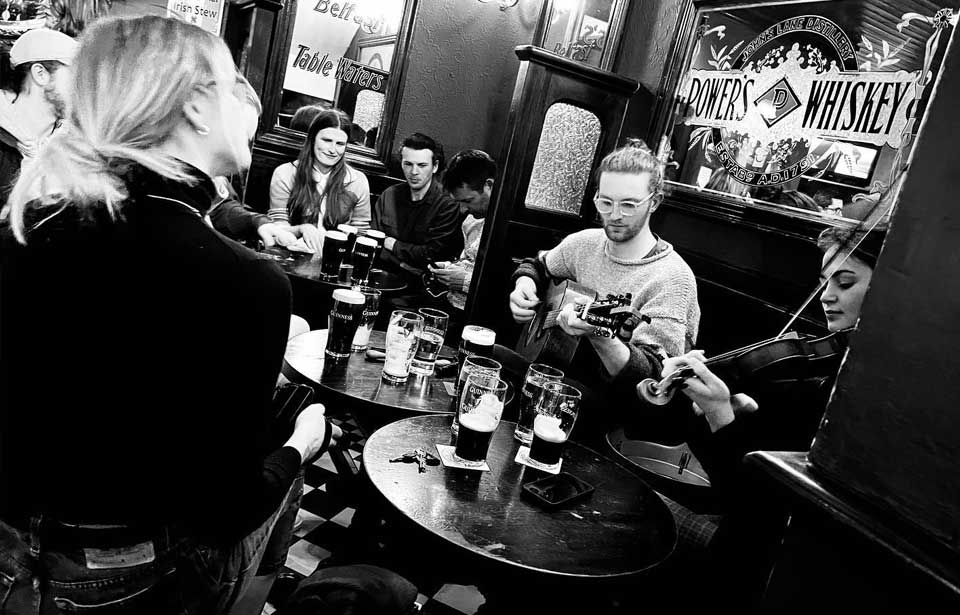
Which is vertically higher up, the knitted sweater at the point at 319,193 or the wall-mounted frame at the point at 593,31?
the wall-mounted frame at the point at 593,31

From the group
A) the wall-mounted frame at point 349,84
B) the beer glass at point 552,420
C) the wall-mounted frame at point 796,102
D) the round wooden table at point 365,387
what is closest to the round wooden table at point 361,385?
the round wooden table at point 365,387

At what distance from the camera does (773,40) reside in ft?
10.7

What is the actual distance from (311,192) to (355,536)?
2627 millimetres

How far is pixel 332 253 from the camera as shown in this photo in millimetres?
3180

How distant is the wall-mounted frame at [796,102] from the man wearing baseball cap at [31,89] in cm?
303

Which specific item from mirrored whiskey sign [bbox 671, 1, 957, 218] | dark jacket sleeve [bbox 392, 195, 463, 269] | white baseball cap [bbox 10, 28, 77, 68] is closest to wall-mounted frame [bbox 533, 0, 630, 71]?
mirrored whiskey sign [bbox 671, 1, 957, 218]

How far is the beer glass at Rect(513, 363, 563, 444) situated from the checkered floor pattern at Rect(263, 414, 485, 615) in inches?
21.6

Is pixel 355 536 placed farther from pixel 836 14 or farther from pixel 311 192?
pixel 836 14

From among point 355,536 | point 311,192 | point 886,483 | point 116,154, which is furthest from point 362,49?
point 886,483

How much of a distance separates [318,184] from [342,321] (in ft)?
7.69

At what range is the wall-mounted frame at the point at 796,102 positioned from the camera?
9.16ft

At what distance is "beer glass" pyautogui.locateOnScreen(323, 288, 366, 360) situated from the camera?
2.16 m

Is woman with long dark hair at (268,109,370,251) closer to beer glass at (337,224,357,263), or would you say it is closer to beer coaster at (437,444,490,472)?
beer glass at (337,224,357,263)

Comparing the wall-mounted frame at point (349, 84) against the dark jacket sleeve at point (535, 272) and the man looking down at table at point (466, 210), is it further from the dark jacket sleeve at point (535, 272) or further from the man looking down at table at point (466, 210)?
the dark jacket sleeve at point (535, 272)
